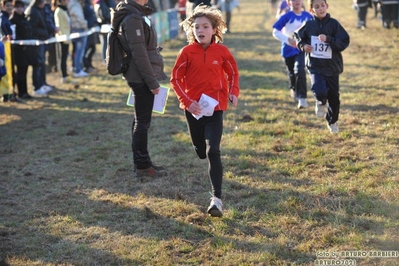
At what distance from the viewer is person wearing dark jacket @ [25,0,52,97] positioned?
13117 millimetres

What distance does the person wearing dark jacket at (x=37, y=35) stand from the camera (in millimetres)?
13117

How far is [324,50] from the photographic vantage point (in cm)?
842

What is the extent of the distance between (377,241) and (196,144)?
2053 mm

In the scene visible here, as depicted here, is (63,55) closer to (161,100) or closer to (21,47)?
(21,47)

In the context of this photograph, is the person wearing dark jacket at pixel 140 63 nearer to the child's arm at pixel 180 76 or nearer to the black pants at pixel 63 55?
the child's arm at pixel 180 76

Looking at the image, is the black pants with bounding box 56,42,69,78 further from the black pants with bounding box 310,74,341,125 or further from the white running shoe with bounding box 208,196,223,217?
the white running shoe with bounding box 208,196,223,217

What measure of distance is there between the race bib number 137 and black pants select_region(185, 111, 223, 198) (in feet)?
9.55

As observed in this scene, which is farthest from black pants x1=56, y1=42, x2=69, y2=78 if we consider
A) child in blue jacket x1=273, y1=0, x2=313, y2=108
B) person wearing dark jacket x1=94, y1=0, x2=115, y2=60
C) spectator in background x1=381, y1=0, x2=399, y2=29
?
spectator in background x1=381, y1=0, x2=399, y2=29

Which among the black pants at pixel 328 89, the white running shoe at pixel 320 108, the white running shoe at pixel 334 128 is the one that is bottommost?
the white running shoe at pixel 334 128

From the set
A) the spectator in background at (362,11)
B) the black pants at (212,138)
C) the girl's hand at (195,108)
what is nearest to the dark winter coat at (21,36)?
the black pants at (212,138)

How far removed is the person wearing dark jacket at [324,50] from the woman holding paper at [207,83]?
253cm

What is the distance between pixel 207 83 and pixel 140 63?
3.78 feet

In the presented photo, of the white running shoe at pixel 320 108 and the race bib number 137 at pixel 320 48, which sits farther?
the white running shoe at pixel 320 108

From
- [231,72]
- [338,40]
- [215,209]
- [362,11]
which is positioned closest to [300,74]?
[338,40]
